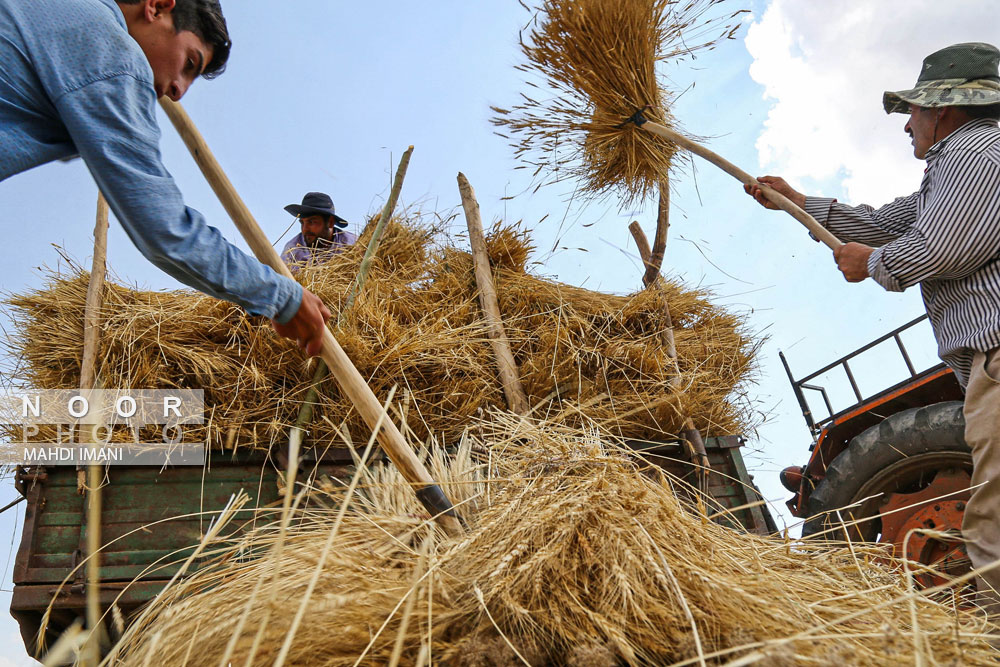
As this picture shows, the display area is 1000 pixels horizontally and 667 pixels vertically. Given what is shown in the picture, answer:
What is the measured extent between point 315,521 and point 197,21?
4.10 feet

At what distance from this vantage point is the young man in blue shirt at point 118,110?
1.24 metres

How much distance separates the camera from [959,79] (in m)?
2.04

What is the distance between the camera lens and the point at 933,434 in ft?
9.05

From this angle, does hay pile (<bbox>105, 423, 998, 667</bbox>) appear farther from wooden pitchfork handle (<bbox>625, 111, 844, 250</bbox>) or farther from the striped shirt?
wooden pitchfork handle (<bbox>625, 111, 844, 250</bbox>)


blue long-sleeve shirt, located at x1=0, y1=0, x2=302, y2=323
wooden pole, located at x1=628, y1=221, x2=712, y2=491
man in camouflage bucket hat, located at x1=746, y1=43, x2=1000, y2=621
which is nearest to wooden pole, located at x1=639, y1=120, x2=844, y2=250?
man in camouflage bucket hat, located at x1=746, y1=43, x2=1000, y2=621

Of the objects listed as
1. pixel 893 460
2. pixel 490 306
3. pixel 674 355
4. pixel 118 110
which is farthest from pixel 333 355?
pixel 893 460

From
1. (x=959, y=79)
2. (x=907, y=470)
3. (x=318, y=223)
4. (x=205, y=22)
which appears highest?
(x=318, y=223)

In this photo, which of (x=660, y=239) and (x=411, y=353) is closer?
(x=411, y=353)

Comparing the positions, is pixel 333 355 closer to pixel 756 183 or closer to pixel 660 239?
pixel 756 183

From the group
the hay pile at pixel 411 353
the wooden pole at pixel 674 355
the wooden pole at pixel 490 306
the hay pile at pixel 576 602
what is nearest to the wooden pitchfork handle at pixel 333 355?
the hay pile at pixel 576 602

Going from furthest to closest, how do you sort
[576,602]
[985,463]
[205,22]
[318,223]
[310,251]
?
[318,223]
[310,251]
[985,463]
[205,22]
[576,602]

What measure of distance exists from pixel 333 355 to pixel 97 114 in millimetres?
730

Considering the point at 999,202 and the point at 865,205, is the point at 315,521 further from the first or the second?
the point at 865,205

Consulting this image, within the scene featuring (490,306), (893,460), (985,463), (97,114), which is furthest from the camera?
(490,306)
